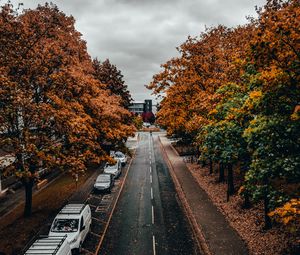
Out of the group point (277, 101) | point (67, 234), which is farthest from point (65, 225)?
point (277, 101)

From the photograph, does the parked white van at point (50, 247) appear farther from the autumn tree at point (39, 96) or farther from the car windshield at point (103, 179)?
the car windshield at point (103, 179)

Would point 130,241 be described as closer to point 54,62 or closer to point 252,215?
point 252,215

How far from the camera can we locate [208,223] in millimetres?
19625

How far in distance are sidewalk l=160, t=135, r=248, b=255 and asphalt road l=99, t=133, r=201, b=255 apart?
0.63m

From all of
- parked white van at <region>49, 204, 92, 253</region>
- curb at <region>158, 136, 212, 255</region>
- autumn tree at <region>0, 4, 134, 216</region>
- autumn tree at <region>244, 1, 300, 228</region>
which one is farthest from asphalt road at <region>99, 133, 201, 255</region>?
autumn tree at <region>244, 1, 300, 228</region>

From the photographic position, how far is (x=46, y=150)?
1739cm

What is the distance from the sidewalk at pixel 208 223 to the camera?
16.2 metres

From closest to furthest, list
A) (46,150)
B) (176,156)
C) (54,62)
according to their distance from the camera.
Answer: (46,150) < (54,62) < (176,156)

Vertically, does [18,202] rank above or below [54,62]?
below

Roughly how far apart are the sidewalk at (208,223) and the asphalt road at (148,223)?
0.63 metres

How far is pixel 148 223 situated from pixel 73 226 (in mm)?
5355

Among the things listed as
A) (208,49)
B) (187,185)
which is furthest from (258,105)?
(187,185)

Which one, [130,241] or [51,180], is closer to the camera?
[130,241]

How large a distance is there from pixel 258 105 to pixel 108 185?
19.3 m
